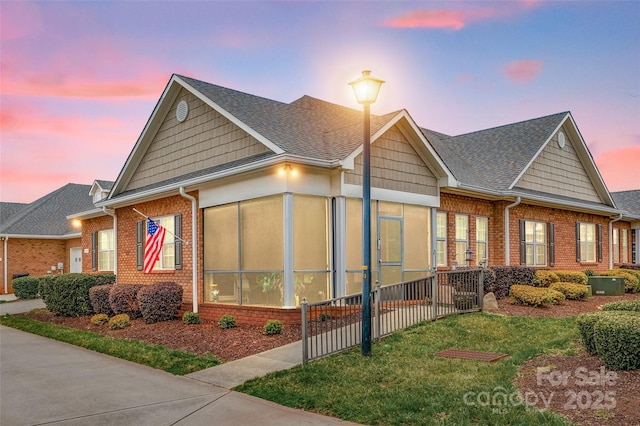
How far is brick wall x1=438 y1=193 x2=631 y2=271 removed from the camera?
18.5 m

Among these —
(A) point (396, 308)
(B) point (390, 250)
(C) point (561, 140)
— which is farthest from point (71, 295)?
(C) point (561, 140)

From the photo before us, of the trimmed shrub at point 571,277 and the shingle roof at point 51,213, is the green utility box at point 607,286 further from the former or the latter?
the shingle roof at point 51,213

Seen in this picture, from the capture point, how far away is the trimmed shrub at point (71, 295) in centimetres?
1855

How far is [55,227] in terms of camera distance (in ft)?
110

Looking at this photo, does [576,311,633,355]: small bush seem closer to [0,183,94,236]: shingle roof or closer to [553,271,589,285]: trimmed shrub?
[553,271,589,285]: trimmed shrub

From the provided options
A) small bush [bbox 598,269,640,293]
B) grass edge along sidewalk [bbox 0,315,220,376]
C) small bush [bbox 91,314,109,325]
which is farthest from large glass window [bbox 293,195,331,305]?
small bush [bbox 598,269,640,293]

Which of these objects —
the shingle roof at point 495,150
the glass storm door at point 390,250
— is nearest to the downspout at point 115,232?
the glass storm door at point 390,250

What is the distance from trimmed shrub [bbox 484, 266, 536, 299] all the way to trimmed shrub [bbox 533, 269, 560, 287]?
40 centimetres

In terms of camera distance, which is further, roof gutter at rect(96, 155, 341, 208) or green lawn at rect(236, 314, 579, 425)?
roof gutter at rect(96, 155, 341, 208)

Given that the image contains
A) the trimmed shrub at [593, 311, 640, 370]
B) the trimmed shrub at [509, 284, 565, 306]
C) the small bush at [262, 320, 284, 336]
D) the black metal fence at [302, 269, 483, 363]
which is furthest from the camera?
the trimmed shrub at [509, 284, 565, 306]

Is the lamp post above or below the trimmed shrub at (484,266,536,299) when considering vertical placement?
above

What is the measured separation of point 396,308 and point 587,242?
1546 centimetres

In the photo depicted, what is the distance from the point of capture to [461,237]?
62.2 ft

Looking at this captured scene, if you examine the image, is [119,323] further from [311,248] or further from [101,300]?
[311,248]
